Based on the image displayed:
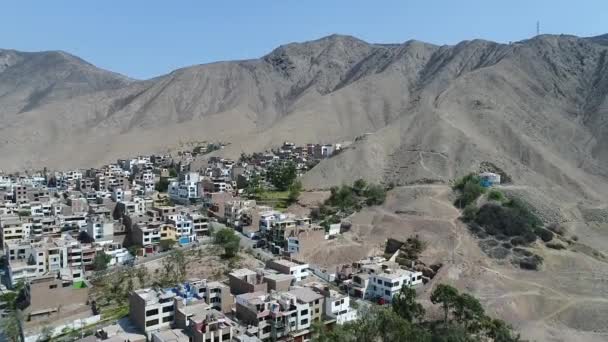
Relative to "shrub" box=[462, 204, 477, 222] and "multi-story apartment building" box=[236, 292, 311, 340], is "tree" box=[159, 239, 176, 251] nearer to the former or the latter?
"multi-story apartment building" box=[236, 292, 311, 340]

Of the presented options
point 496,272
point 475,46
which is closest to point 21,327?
point 496,272

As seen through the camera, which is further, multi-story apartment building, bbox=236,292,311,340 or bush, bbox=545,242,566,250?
bush, bbox=545,242,566,250

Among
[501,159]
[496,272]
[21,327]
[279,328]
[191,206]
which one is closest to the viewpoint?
[279,328]

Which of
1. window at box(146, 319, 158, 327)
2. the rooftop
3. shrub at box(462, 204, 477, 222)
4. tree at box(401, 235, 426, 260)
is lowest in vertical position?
window at box(146, 319, 158, 327)

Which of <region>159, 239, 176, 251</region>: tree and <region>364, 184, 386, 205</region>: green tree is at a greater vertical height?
<region>364, 184, 386, 205</region>: green tree

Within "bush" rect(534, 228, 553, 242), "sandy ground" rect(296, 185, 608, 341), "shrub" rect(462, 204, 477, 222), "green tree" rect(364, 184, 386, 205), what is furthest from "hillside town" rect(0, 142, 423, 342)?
"bush" rect(534, 228, 553, 242)

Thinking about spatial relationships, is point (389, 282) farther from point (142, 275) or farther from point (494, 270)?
point (142, 275)

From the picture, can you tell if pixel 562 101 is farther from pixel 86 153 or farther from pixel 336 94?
pixel 86 153

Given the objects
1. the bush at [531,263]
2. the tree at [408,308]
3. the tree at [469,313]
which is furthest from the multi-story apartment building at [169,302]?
the bush at [531,263]

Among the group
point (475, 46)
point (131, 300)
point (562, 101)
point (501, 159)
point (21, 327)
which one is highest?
point (475, 46)
